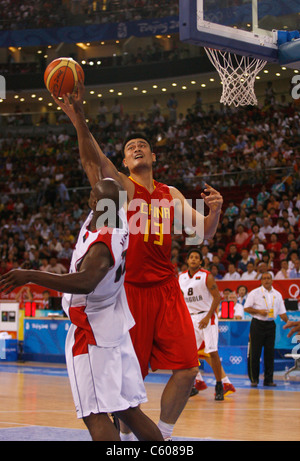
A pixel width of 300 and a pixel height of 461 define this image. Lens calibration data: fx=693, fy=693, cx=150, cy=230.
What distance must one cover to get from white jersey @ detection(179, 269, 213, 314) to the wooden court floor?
1404 mm

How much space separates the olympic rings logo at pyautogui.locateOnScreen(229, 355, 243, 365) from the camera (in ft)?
46.3

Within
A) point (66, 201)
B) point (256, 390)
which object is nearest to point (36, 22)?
point (66, 201)

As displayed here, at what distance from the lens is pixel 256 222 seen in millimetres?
19031

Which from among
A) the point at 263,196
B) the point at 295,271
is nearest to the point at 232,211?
the point at 263,196

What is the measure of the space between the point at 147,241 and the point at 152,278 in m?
0.29

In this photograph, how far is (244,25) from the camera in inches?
336

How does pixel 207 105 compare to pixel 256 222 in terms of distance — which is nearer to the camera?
pixel 256 222

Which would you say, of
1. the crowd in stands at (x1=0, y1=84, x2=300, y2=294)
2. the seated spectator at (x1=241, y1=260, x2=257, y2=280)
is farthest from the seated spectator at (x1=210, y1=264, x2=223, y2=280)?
the seated spectator at (x1=241, y1=260, x2=257, y2=280)

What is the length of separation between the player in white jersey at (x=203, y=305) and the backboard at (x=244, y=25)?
376 cm

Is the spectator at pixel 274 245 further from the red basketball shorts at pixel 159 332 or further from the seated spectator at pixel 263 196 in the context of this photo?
the red basketball shorts at pixel 159 332

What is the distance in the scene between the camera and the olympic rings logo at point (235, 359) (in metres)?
14.1

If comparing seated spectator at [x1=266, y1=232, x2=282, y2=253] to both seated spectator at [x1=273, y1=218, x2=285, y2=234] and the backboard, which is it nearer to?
seated spectator at [x1=273, y1=218, x2=285, y2=234]

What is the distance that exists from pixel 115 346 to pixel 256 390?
311 inches
